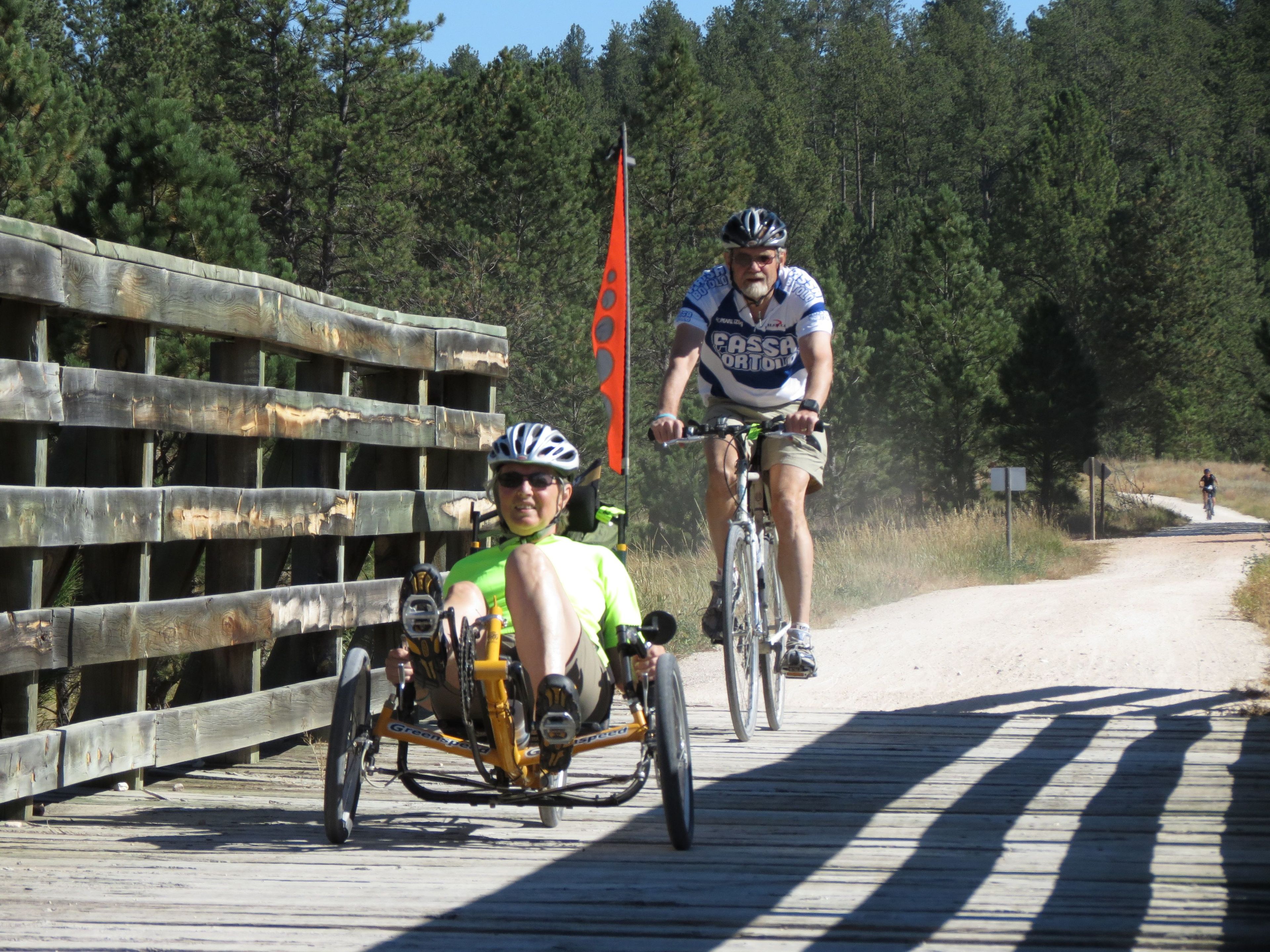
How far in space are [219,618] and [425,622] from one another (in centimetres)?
136

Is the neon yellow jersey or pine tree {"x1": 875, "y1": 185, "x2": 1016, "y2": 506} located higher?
pine tree {"x1": 875, "y1": 185, "x2": 1016, "y2": 506}

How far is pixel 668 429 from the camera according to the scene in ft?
17.4

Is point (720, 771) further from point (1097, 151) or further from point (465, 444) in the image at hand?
point (1097, 151)

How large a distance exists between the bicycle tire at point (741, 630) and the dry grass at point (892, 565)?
2.88 metres

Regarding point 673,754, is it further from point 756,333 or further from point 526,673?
point 756,333

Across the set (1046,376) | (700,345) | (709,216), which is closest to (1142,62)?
(1046,376)

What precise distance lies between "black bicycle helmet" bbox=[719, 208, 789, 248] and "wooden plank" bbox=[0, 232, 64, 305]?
2.37 meters

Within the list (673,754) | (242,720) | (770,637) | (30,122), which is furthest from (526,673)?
(30,122)

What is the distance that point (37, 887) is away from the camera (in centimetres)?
334

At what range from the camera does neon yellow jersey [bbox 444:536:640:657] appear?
13.0 ft

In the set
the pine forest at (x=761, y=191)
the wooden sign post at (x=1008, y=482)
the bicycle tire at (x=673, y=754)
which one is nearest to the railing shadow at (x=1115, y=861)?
the bicycle tire at (x=673, y=754)

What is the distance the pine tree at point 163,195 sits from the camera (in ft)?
49.5

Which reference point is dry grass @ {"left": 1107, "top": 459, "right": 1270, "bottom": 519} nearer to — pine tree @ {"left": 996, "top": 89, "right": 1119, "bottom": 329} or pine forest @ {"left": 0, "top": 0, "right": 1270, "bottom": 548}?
pine forest @ {"left": 0, "top": 0, "right": 1270, "bottom": 548}

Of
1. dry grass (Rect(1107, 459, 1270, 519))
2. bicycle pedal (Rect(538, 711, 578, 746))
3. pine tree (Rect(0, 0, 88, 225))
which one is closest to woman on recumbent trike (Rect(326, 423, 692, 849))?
bicycle pedal (Rect(538, 711, 578, 746))
